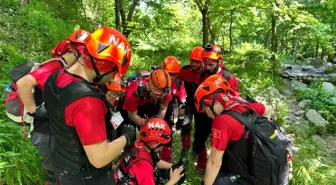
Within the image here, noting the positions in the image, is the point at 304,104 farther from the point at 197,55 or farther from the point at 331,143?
the point at 197,55

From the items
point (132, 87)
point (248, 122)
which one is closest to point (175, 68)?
point (132, 87)

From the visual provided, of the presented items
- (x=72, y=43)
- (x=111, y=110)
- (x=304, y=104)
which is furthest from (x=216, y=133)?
(x=304, y=104)

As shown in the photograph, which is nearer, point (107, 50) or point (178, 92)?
point (107, 50)

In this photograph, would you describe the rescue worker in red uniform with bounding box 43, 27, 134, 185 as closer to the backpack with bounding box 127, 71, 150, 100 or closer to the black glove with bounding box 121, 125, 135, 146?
the black glove with bounding box 121, 125, 135, 146

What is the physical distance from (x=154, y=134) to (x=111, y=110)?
1176 millimetres

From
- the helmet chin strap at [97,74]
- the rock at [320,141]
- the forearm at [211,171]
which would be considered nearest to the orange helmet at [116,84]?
the forearm at [211,171]

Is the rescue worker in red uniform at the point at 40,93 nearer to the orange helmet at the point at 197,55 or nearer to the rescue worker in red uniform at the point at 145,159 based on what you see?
the rescue worker in red uniform at the point at 145,159

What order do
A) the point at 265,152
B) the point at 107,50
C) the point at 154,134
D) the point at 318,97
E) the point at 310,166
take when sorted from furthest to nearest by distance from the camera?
the point at 318,97
the point at 310,166
the point at 154,134
the point at 265,152
the point at 107,50

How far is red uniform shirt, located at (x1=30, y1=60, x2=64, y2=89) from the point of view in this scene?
2.82 meters

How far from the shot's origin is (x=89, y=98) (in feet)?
6.64

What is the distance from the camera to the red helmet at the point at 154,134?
340 cm

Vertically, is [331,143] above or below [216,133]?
below

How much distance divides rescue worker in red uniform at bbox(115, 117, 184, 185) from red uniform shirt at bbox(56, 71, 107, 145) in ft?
3.96

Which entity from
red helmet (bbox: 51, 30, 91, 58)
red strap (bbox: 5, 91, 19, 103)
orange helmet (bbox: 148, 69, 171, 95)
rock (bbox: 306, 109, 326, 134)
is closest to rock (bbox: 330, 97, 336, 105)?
rock (bbox: 306, 109, 326, 134)
